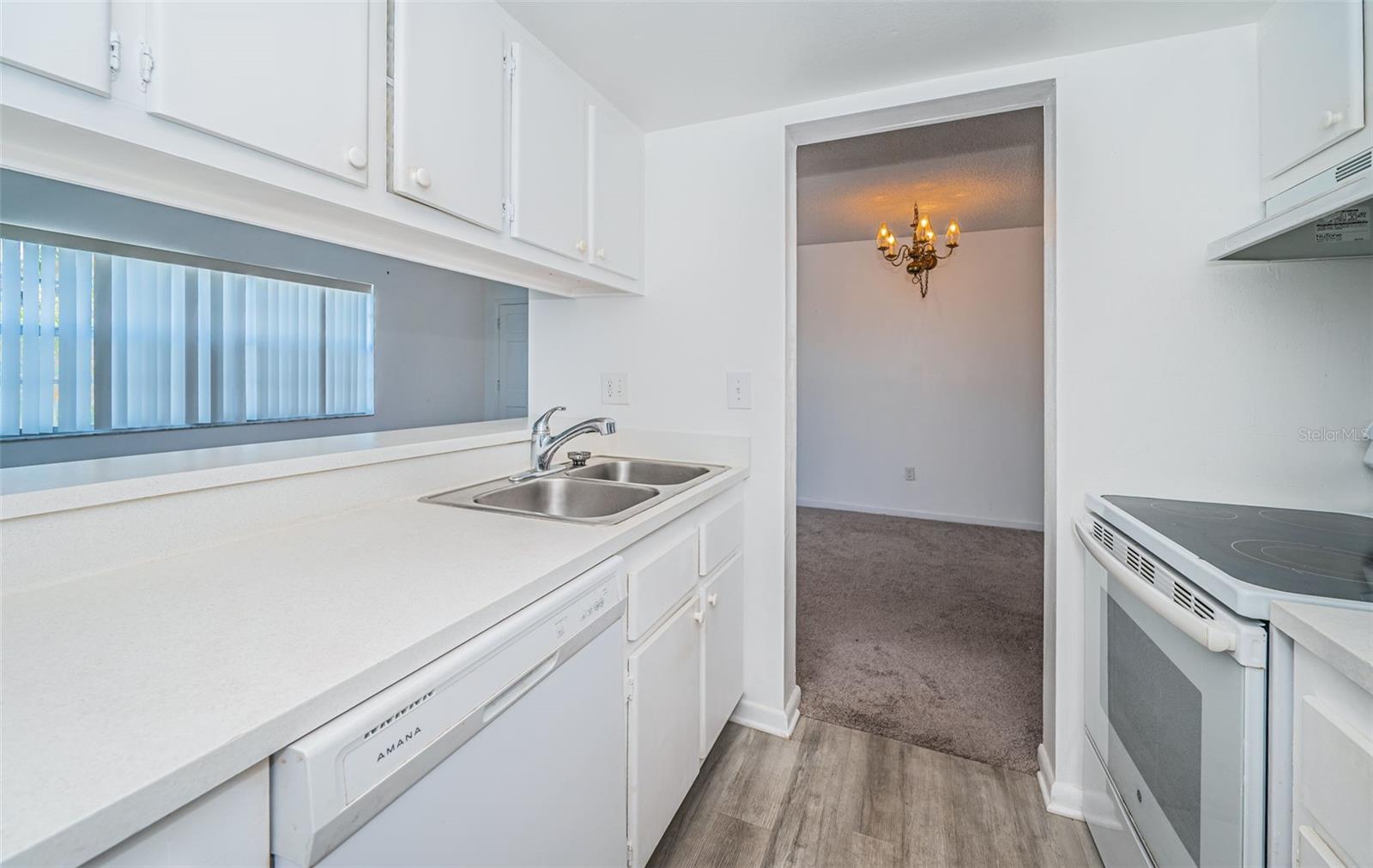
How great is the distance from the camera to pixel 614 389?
2145 millimetres

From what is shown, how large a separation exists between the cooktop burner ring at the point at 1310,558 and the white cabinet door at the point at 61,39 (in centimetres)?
197

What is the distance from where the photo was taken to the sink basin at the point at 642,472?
1.89 metres

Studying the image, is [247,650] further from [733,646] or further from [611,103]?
[611,103]

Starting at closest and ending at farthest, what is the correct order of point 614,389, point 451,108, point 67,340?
point 451,108, point 614,389, point 67,340

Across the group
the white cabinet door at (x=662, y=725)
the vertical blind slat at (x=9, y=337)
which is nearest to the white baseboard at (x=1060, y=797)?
the white cabinet door at (x=662, y=725)

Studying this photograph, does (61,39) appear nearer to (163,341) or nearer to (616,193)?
(616,193)

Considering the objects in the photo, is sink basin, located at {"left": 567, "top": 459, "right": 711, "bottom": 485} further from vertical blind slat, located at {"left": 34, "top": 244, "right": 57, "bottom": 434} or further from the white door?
vertical blind slat, located at {"left": 34, "top": 244, "right": 57, "bottom": 434}

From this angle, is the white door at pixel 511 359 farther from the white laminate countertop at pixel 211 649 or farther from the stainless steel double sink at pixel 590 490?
the white laminate countertop at pixel 211 649

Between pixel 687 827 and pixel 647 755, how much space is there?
44 cm

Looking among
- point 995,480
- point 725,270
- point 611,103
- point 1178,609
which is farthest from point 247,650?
point 995,480

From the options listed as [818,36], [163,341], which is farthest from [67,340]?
[818,36]

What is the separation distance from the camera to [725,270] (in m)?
1.97

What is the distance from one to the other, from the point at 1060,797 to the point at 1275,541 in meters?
0.95
